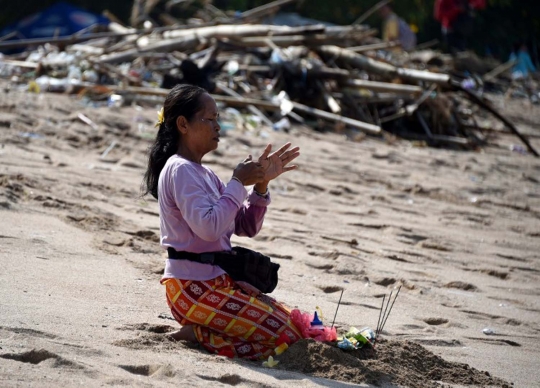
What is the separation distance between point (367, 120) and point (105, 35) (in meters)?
3.99

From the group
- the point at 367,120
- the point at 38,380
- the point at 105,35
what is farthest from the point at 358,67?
the point at 38,380

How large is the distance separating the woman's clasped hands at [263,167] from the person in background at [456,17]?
13.7 meters

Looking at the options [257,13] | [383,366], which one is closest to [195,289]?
[383,366]

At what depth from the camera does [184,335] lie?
3355 millimetres

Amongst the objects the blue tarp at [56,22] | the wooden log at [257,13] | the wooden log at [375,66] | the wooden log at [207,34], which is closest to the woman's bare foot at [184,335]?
the wooden log at [375,66]

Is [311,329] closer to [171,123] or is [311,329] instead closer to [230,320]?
[230,320]

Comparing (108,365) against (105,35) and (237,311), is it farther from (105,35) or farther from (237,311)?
(105,35)

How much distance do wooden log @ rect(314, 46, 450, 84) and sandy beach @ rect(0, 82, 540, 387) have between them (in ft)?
4.31

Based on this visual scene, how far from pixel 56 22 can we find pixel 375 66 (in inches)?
251

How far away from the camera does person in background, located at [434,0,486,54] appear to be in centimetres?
1634

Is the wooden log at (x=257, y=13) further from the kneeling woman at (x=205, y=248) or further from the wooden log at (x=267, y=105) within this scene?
the kneeling woman at (x=205, y=248)

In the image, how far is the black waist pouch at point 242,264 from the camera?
3.36m

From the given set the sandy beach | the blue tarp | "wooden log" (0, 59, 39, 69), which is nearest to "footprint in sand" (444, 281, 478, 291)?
the sandy beach

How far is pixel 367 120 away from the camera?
10789 mm
